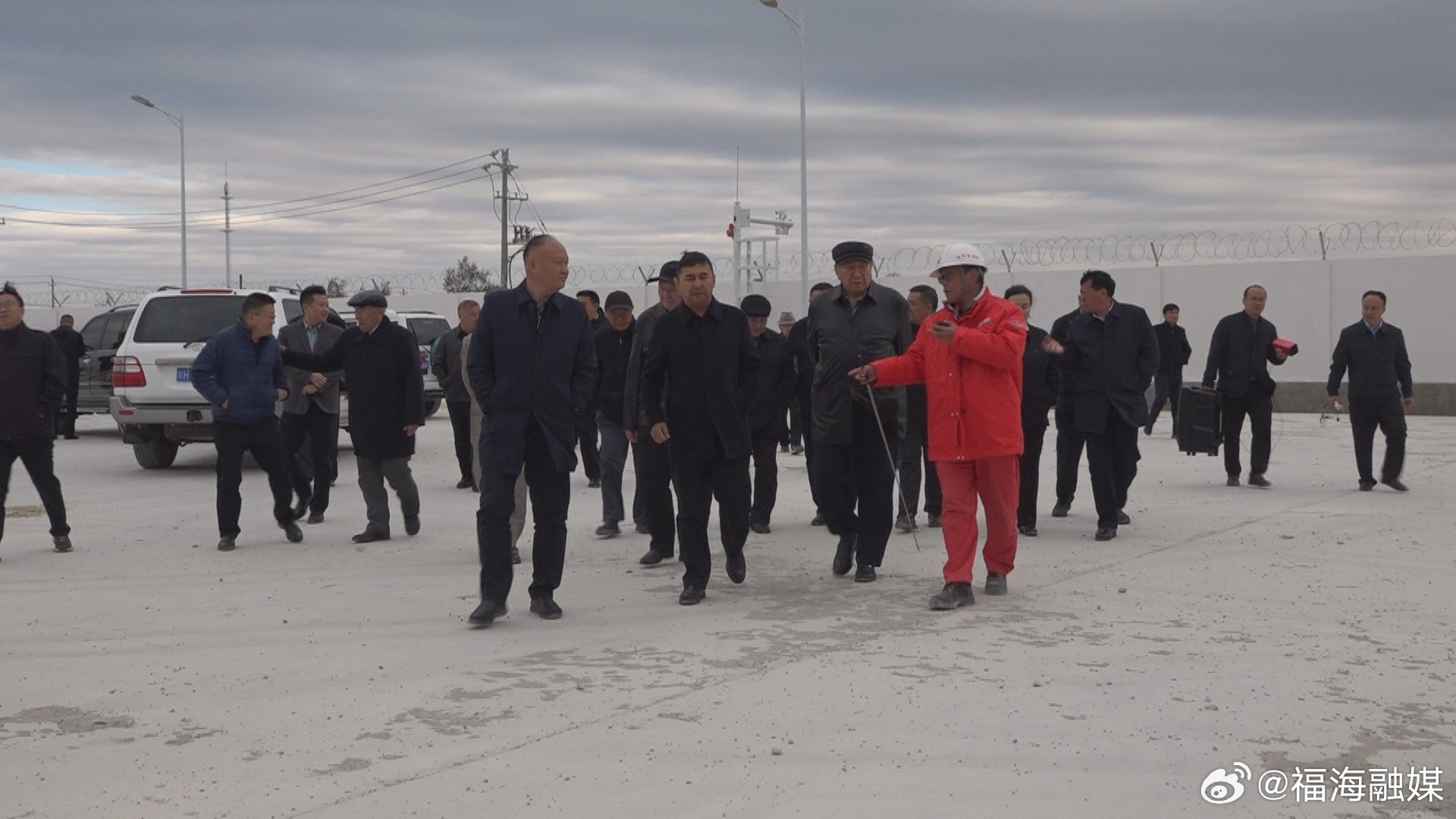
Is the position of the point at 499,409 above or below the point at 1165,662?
above

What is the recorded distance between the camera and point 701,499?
837cm

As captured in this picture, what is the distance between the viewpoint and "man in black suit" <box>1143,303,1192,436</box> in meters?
20.5

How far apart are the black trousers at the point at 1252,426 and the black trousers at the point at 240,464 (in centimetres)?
856

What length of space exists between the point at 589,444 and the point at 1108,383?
4.69 m

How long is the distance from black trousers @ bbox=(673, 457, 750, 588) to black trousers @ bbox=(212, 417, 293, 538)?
3694 mm

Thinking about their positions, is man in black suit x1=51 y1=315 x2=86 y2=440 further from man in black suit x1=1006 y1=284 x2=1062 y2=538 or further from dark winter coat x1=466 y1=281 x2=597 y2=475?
dark winter coat x1=466 y1=281 x2=597 y2=475

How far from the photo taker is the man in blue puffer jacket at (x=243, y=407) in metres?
10.6

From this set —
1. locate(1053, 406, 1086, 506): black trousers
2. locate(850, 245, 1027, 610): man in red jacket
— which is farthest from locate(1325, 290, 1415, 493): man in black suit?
locate(850, 245, 1027, 610): man in red jacket

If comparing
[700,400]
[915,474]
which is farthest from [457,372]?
[700,400]

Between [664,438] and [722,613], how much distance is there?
3.40ft

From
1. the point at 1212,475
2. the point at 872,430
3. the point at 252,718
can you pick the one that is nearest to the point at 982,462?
the point at 872,430

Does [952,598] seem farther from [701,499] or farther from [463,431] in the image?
[463,431]

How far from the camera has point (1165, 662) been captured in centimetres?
652

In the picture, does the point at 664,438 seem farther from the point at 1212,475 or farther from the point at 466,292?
the point at 466,292
